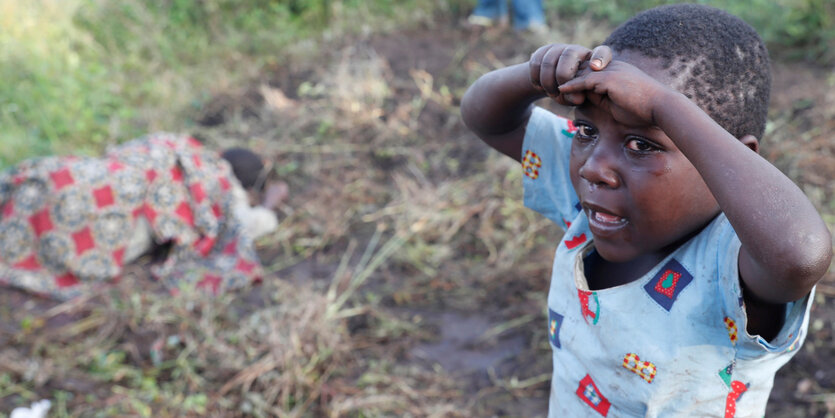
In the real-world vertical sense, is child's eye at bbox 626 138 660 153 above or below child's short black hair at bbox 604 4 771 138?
below

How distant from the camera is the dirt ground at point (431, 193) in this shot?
8.78ft

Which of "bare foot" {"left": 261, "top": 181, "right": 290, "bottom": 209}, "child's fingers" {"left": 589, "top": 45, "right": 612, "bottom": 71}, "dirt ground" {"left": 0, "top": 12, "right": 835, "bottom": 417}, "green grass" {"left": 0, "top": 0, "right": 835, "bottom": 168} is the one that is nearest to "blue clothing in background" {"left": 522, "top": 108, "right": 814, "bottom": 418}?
"child's fingers" {"left": 589, "top": 45, "right": 612, "bottom": 71}

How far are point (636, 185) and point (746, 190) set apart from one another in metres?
0.18

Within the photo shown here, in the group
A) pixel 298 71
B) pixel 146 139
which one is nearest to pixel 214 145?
pixel 146 139

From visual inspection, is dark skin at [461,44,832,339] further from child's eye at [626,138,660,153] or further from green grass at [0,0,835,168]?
green grass at [0,0,835,168]

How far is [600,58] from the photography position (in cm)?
107

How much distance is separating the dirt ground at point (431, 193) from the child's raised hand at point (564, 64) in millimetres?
1590

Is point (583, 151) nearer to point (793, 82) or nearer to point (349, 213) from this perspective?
point (349, 213)

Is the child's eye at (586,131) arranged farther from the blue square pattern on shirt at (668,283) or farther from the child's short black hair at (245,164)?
the child's short black hair at (245,164)

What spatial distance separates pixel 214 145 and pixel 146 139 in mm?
644

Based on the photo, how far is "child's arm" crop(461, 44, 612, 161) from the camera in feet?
3.61

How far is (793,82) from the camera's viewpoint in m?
4.32

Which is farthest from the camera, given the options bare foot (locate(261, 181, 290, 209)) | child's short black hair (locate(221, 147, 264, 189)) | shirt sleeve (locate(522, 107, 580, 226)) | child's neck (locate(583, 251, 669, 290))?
child's short black hair (locate(221, 147, 264, 189))

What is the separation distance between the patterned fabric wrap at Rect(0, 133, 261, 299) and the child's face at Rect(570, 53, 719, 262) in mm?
2597
